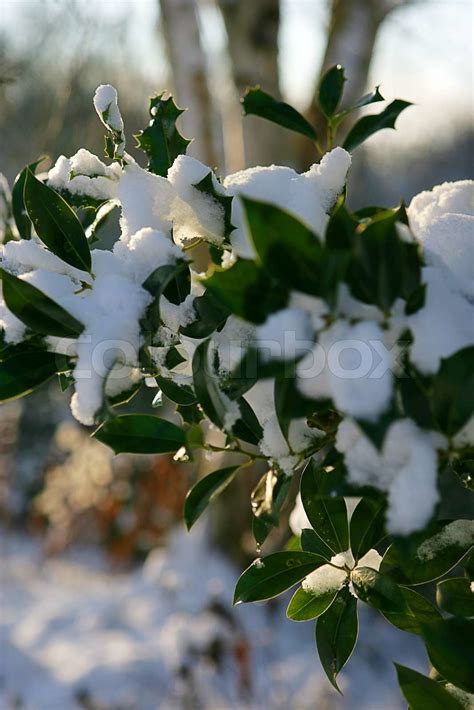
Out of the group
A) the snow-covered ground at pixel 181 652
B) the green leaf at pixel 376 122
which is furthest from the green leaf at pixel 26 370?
the snow-covered ground at pixel 181 652

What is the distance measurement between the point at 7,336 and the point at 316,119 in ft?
8.40

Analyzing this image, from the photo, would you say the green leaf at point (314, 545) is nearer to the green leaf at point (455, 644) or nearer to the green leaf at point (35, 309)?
the green leaf at point (455, 644)

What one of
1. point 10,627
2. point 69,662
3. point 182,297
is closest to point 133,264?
point 182,297

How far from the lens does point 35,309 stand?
0.46 metres

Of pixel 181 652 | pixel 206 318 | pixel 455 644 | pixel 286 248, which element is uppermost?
pixel 286 248

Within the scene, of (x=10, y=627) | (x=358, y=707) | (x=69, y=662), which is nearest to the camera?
(x=358, y=707)

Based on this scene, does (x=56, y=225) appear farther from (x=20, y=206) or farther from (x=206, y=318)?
(x=20, y=206)

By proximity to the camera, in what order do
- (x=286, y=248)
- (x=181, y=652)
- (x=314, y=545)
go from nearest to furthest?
(x=286, y=248), (x=314, y=545), (x=181, y=652)

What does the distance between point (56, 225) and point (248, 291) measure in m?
0.21

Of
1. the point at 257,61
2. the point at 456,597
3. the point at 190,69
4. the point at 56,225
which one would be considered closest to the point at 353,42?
the point at 257,61

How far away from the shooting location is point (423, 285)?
0.41 meters

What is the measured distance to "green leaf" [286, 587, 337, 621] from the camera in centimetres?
56

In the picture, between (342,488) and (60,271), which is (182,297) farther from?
(342,488)

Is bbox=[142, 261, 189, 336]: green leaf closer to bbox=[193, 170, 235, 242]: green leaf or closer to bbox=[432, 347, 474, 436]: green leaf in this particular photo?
bbox=[193, 170, 235, 242]: green leaf
